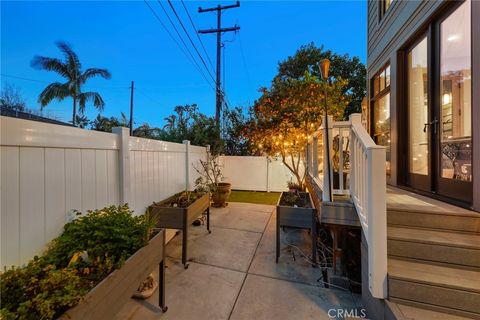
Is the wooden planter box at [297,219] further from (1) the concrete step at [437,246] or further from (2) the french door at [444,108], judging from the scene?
(2) the french door at [444,108]

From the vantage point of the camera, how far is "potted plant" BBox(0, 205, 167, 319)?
3.34 feet

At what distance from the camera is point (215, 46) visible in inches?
352

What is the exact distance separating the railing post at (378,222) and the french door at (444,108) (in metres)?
1.38

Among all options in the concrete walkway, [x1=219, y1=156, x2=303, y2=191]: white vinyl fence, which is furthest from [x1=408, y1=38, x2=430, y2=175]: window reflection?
[x1=219, y1=156, x2=303, y2=191]: white vinyl fence

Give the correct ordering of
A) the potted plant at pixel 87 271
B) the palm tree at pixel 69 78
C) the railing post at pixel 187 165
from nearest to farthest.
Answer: the potted plant at pixel 87 271
the railing post at pixel 187 165
the palm tree at pixel 69 78

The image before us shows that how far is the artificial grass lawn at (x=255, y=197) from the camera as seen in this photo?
6215 mm

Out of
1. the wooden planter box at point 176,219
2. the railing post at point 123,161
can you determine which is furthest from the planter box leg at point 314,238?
the railing post at point 123,161

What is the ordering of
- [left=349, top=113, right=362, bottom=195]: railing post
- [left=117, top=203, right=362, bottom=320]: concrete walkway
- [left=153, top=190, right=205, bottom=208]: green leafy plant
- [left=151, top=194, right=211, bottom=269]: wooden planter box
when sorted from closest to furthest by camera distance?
[left=117, top=203, right=362, bottom=320]: concrete walkway, [left=349, top=113, right=362, bottom=195]: railing post, [left=151, top=194, right=211, bottom=269]: wooden planter box, [left=153, top=190, right=205, bottom=208]: green leafy plant

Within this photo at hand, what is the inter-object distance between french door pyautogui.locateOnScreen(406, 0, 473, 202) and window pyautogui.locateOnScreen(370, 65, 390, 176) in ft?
2.42

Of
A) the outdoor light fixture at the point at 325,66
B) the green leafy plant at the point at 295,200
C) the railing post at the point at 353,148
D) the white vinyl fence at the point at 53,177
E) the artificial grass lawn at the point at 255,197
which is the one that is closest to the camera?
the white vinyl fence at the point at 53,177

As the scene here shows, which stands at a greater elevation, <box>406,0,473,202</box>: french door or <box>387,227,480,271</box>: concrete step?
<box>406,0,473,202</box>: french door

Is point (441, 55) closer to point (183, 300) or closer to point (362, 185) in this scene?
point (362, 185)

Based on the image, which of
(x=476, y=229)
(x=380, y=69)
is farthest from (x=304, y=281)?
(x=380, y=69)

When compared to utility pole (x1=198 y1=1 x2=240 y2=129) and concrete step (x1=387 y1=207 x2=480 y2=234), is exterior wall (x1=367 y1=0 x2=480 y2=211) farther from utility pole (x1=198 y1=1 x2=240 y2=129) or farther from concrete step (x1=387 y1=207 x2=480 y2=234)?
utility pole (x1=198 y1=1 x2=240 y2=129)
